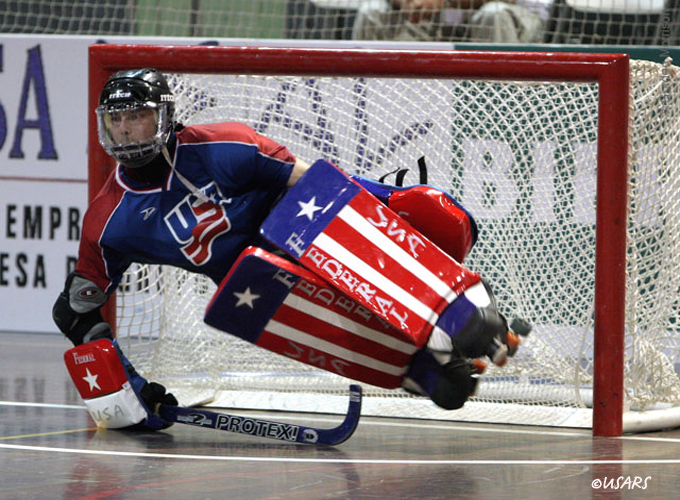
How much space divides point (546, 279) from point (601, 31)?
202 cm

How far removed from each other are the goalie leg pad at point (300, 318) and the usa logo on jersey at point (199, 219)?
1.15ft

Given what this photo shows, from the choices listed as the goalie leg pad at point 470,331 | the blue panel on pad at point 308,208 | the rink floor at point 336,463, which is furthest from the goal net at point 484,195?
the goalie leg pad at point 470,331

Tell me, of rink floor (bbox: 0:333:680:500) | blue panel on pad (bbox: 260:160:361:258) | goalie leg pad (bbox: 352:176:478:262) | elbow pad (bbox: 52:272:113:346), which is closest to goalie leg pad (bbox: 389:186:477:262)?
goalie leg pad (bbox: 352:176:478:262)

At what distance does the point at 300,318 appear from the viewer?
10.7 ft

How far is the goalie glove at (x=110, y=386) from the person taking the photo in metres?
3.61

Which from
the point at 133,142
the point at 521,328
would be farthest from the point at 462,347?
the point at 133,142

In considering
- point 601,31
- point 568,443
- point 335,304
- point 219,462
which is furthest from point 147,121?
point 601,31

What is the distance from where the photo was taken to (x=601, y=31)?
589cm

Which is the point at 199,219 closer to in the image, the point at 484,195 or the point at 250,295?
the point at 250,295

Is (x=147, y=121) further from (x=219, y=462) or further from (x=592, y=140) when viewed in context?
(x=592, y=140)

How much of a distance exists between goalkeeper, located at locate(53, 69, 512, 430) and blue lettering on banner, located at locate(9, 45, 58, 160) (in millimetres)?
2807

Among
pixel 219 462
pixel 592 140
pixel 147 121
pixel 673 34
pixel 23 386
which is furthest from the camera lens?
pixel 673 34

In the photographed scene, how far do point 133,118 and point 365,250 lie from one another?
814mm

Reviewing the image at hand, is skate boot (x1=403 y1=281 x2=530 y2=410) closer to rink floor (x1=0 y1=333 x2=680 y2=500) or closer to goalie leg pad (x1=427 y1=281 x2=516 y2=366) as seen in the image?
goalie leg pad (x1=427 y1=281 x2=516 y2=366)
